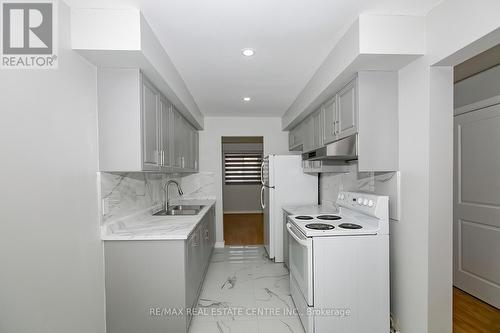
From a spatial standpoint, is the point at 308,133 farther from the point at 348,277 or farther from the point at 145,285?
the point at 145,285

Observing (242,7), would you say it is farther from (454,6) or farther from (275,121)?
(275,121)

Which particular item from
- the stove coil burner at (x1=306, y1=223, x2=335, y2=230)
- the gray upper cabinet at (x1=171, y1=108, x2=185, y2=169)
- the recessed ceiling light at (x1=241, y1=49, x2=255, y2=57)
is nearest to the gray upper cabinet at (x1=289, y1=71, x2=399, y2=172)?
the stove coil burner at (x1=306, y1=223, x2=335, y2=230)

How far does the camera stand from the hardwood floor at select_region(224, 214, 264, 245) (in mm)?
5164

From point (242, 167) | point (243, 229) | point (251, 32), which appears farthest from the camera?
point (242, 167)

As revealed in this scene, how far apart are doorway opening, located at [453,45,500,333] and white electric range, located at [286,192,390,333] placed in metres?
0.90

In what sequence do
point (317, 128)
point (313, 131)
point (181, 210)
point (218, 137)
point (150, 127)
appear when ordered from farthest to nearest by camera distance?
point (218, 137), point (181, 210), point (313, 131), point (317, 128), point (150, 127)

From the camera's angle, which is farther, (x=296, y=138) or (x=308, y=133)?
(x=296, y=138)

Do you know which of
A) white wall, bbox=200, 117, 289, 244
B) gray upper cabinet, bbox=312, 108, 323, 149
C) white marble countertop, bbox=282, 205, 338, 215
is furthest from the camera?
white wall, bbox=200, 117, 289, 244

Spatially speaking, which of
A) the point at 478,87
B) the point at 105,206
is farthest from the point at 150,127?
the point at 478,87

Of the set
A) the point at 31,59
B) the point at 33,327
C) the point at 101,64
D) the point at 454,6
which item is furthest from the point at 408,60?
the point at 33,327

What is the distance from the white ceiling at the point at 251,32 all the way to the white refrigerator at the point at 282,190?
1265 mm

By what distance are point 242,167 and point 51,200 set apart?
718 cm

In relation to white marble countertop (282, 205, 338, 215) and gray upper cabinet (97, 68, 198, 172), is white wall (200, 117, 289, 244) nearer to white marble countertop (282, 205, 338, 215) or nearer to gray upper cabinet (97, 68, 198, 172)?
white marble countertop (282, 205, 338, 215)

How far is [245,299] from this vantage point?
280 cm
